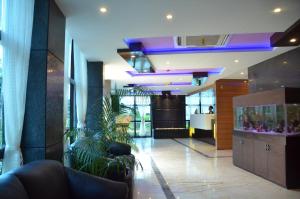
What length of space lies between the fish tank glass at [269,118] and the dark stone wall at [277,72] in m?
0.88

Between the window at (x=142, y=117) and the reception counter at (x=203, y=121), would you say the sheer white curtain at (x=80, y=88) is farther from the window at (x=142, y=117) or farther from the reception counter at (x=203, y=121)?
the window at (x=142, y=117)

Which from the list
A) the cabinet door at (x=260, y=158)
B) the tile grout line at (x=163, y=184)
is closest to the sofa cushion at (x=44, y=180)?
the tile grout line at (x=163, y=184)

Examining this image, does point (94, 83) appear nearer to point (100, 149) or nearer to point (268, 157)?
point (100, 149)

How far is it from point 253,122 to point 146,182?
3.30 meters

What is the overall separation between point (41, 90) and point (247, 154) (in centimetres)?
566

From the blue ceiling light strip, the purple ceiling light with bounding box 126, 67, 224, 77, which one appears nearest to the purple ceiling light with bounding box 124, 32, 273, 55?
the blue ceiling light strip

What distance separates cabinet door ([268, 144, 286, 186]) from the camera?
18.2 ft

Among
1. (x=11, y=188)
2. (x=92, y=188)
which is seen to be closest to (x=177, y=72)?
(x=92, y=188)

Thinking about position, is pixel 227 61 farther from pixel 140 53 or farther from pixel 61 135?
pixel 61 135

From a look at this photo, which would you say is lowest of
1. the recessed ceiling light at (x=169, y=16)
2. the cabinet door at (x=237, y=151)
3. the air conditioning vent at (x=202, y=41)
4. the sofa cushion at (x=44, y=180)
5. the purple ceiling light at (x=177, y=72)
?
the cabinet door at (x=237, y=151)

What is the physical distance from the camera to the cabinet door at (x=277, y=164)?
5.56m

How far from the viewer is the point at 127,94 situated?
5.75m

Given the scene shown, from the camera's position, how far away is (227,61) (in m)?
7.79

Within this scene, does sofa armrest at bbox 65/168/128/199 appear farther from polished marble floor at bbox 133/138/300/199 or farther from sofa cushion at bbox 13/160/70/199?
polished marble floor at bbox 133/138/300/199
